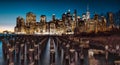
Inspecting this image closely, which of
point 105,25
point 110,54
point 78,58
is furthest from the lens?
point 105,25

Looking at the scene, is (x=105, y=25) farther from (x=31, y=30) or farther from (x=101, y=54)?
(x=101, y=54)

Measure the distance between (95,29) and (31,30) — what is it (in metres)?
2.26

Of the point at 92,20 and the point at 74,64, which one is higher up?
the point at 92,20

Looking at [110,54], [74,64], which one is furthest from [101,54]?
[74,64]

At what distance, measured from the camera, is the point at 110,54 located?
2910 millimetres

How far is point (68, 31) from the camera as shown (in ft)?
27.0

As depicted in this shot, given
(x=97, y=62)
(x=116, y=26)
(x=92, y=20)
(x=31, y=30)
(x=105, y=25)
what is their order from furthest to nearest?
(x=31, y=30) < (x=92, y=20) < (x=105, y=25) < (x=116, y=26) < (x=97, y=62)

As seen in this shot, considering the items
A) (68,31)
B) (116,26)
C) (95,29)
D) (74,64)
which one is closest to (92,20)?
(95,29)

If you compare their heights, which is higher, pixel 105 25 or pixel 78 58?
pixel 105 25

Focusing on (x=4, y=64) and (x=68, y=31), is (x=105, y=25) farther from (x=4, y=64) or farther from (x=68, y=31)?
(x=4, y=64)

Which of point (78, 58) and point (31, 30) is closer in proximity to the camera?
point (78, 58)

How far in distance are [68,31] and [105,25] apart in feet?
7.17

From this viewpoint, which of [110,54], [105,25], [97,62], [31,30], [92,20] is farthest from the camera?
[31,30]

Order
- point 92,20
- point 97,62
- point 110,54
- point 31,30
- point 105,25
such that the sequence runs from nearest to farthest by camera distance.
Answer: point 97,62 < point 110,54 < point 105,25 < point 92,20 < point 31,30
